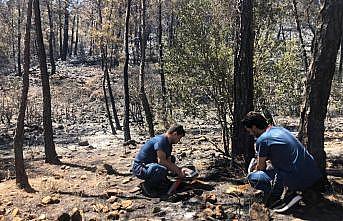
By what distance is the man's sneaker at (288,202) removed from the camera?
6.73 meters

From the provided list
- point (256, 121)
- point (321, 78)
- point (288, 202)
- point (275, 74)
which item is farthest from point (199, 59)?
point (288, 202)

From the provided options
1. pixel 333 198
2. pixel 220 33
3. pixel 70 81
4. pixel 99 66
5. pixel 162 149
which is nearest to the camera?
pixel 333 198

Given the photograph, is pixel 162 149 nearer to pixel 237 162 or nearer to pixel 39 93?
pixel 237 162

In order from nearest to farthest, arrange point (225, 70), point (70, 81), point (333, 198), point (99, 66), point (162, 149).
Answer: point (333, 198)
point (162, 149)
point (225, 70)
point (70, 81)
point (99, 66)

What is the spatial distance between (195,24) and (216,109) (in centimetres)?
203

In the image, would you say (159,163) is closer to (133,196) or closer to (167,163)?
(167,163)

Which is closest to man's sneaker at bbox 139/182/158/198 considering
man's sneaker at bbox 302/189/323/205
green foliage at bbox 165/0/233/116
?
man's sneaker at bbox 302/189/323/205

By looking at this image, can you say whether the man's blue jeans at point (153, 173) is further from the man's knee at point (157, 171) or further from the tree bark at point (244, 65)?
the tree bark at point (244, 65)

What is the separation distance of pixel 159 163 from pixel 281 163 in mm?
2291

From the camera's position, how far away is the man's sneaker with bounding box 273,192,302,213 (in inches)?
265

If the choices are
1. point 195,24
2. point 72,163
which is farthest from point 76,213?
point 72,163

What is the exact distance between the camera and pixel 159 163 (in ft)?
26.7

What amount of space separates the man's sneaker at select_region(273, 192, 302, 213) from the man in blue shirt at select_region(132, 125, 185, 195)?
1.92 m

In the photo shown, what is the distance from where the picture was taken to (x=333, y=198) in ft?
23.6
